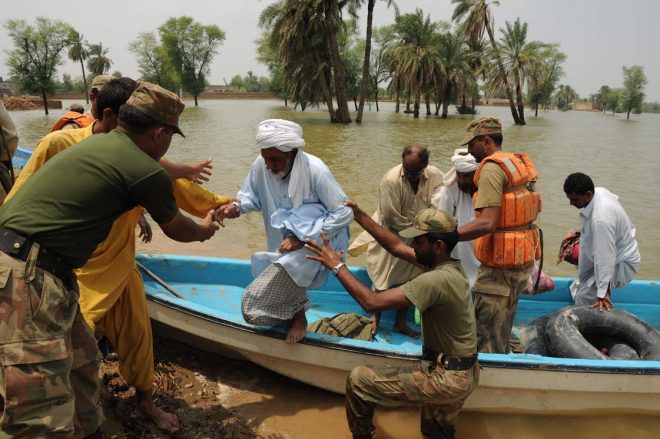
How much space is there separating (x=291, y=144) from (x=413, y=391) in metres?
1.59

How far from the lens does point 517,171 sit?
3283 millimetres

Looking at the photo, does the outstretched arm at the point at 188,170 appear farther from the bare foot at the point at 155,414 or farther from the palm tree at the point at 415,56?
the palm tree at the point at 415,56

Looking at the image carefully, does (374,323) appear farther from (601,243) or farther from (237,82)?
(237,82)

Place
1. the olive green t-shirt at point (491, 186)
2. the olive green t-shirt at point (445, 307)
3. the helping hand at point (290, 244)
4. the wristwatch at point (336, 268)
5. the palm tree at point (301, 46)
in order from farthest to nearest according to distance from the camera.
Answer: the palm tree at point (301, 46) < the olive green t-shirt at point (491, 186) < the helping hand at point (290, 244) < the wristwatch at point (336, 268) < the olive green t-shirt at point (445, 307)

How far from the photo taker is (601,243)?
149 inches

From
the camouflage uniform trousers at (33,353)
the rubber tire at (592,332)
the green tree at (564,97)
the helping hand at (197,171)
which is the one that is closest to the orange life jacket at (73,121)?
the helping hand at (197,171)

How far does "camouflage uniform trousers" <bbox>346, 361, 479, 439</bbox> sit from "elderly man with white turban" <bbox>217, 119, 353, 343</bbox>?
0.65 m

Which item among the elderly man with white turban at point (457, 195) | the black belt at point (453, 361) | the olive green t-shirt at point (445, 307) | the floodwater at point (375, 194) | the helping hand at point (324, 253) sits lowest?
the floodwater at point (375, 194)

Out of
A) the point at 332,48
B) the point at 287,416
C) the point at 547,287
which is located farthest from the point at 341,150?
the point at 287,416

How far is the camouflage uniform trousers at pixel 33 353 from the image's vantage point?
179cm

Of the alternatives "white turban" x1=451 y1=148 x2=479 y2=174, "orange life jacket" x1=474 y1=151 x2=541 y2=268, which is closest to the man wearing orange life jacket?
"orange life jacket" x1=474 y1=151 x2=541 y2=268

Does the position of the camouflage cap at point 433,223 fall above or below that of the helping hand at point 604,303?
above

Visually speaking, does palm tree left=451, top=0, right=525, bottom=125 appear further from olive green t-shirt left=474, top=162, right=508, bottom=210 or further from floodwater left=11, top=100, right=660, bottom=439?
olive green t-shirt left=474, top=162, right=508, bottom=210

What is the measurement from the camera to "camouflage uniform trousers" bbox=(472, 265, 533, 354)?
343 cm
